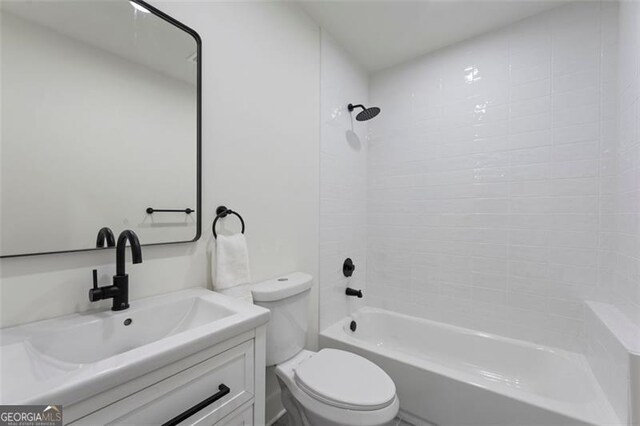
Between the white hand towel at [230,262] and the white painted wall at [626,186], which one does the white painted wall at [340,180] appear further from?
the white painted wall at [626,186]

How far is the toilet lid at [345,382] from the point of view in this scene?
1.11m

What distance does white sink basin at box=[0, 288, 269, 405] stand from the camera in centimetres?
54

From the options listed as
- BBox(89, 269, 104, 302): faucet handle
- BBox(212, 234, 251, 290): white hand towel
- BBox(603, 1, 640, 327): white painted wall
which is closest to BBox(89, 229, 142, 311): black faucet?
BBox(89, 269, 104, 302): faucet handle

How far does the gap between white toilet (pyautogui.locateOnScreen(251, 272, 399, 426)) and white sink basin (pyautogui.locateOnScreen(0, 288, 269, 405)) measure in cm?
36

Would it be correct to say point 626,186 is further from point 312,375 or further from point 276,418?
point 276,418

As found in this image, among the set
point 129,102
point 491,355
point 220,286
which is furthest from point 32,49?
point 491,355

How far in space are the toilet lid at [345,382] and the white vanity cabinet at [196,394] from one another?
303 mm

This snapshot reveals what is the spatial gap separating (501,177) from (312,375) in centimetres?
175

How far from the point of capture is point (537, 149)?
1778 millimetres

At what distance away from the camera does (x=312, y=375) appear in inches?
49.6

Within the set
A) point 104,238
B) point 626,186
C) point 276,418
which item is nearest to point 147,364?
point 104,238

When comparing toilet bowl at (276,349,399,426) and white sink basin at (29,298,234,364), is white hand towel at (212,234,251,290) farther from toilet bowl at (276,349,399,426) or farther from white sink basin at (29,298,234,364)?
toilet bowl at (276,349,399,426)

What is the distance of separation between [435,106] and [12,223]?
243cm

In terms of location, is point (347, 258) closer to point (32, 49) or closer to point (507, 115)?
point (507, 115)
